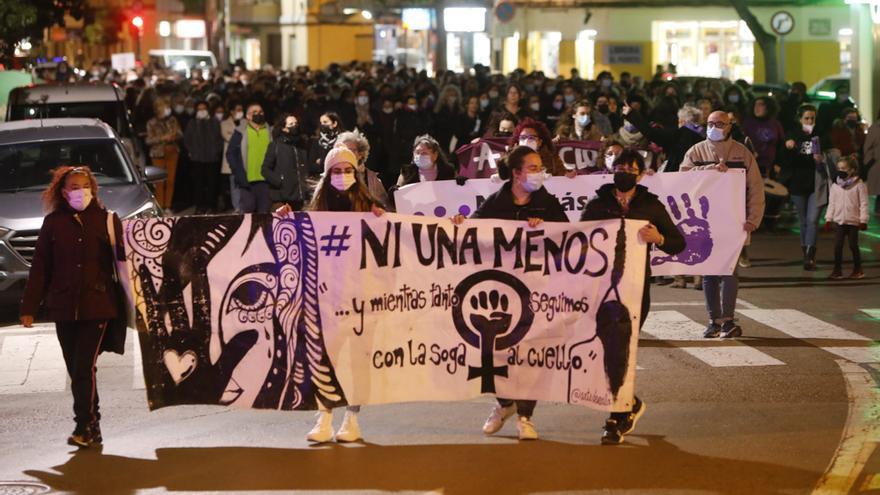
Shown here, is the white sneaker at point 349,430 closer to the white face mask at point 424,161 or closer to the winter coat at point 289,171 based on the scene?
the white face mask at point 424,161

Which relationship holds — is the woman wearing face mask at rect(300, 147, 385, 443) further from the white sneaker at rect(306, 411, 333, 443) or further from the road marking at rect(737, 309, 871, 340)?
the road marking at rect(737, 309, 871, 340)

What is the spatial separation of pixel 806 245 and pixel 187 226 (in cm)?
985

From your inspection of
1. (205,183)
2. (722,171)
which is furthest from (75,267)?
(205,183)

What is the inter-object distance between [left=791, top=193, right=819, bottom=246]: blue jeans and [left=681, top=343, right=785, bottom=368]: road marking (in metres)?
5.06

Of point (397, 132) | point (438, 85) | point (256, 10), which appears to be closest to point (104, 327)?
point (397, 132)

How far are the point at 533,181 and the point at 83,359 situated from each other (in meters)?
2.84

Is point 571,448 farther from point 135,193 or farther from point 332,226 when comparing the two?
point 135,193

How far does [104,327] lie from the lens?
31.2ft

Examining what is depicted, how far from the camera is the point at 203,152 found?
23.4 metres

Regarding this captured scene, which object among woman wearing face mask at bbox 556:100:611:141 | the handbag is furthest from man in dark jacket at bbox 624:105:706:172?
the handbag

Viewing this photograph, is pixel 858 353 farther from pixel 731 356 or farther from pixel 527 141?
pixel 527 141

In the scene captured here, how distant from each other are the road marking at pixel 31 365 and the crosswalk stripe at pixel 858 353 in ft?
19.0

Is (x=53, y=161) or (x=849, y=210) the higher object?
(x=53, y=161)

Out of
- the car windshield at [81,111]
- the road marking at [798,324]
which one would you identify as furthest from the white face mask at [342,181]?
the car windshield at [81,111]
